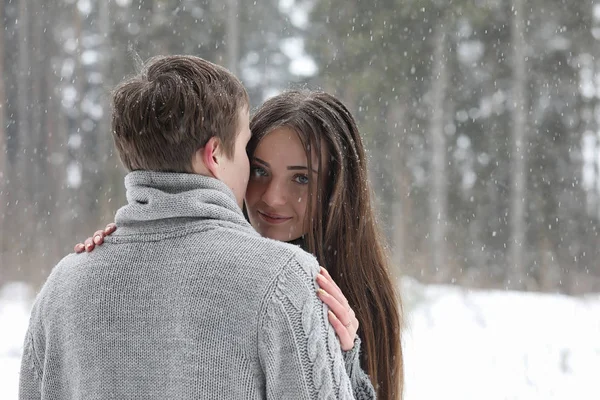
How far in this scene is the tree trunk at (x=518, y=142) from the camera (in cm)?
788

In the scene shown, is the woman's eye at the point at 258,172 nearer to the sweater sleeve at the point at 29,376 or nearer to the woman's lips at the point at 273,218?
the woman's lips at the point at 273,218

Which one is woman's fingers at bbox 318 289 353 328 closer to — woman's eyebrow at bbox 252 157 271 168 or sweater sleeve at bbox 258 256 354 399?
sweater sleeve at bbox 258 256 354 399

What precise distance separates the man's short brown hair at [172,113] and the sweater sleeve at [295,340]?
0.91 feet

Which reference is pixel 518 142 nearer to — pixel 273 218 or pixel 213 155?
pixel 273 218

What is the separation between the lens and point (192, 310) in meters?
1.26

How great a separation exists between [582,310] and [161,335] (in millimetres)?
5801

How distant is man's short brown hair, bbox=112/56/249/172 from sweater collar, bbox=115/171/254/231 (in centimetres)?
3

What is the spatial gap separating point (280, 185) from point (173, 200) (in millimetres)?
699

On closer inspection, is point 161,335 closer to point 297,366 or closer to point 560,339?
point 297,366

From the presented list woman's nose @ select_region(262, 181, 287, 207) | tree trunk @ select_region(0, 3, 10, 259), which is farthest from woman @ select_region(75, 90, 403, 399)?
tree trunk @ select_region(0, 3, 10, 259)

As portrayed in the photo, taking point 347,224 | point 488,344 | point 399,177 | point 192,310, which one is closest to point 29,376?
point 192,310

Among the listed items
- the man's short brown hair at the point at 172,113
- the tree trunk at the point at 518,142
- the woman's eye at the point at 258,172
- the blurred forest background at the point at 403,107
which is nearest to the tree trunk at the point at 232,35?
the blurred forest background at the point at 403,107

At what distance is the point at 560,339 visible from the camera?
5668mm

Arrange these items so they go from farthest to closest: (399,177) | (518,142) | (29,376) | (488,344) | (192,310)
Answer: (399,177), (518,142), (488,344), (29,376), (192,310)
